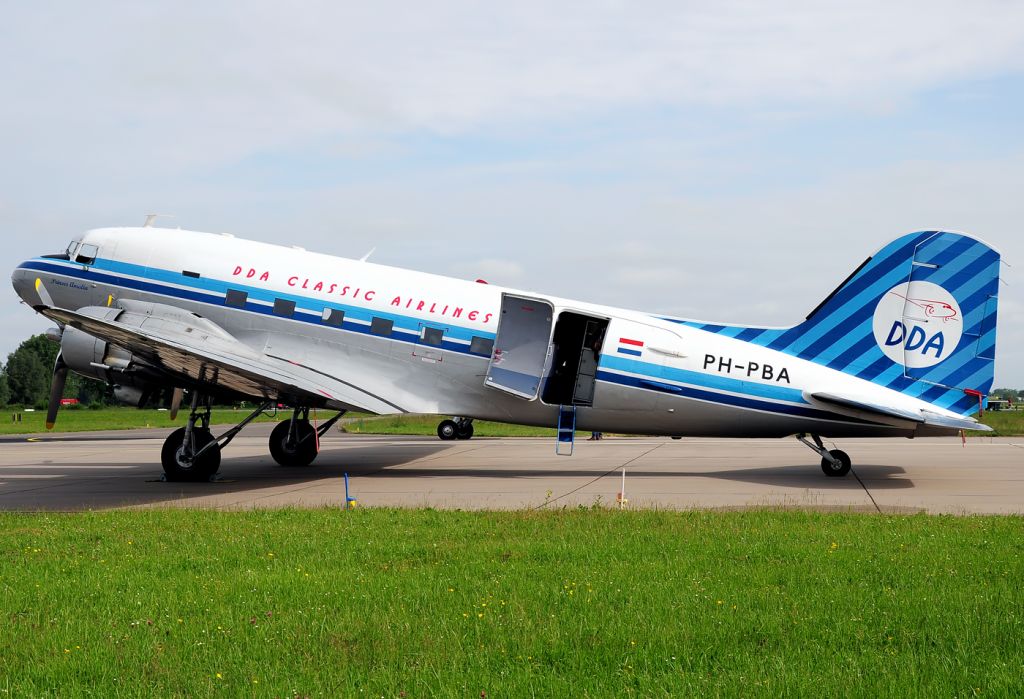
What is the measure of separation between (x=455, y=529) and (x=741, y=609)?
4.91m

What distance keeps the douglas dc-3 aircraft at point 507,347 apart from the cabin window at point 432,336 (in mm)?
34

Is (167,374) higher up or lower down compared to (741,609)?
higher up

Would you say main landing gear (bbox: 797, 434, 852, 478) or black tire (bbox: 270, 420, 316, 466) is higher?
main landing gear (bbox: 797, 434, 852, 478)

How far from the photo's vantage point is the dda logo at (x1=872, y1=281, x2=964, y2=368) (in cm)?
1664

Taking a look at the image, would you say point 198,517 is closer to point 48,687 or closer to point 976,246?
point 48,687

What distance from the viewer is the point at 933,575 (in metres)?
8.39

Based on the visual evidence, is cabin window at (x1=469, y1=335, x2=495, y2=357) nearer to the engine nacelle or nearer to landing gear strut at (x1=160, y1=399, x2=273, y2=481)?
landing gear strut at (x1=160, y1=399, x2=273, y2=481)

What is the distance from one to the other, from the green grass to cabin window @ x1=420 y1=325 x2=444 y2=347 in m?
7.27

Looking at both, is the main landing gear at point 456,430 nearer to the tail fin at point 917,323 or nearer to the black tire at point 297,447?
the black tire at point 297,447

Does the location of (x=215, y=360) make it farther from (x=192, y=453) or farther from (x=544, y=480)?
(x=544, y=480)

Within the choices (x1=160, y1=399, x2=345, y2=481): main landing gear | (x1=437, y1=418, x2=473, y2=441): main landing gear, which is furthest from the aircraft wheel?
(x1=437, y1=418, x2=473, y2=441): main landing gear

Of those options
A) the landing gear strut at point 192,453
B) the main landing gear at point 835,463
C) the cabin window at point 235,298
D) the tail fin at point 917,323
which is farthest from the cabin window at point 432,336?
the main landing gear at point 835,463

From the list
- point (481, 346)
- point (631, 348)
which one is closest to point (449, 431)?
point (481, 346)

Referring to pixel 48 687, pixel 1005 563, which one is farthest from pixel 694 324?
pixel 48 687
